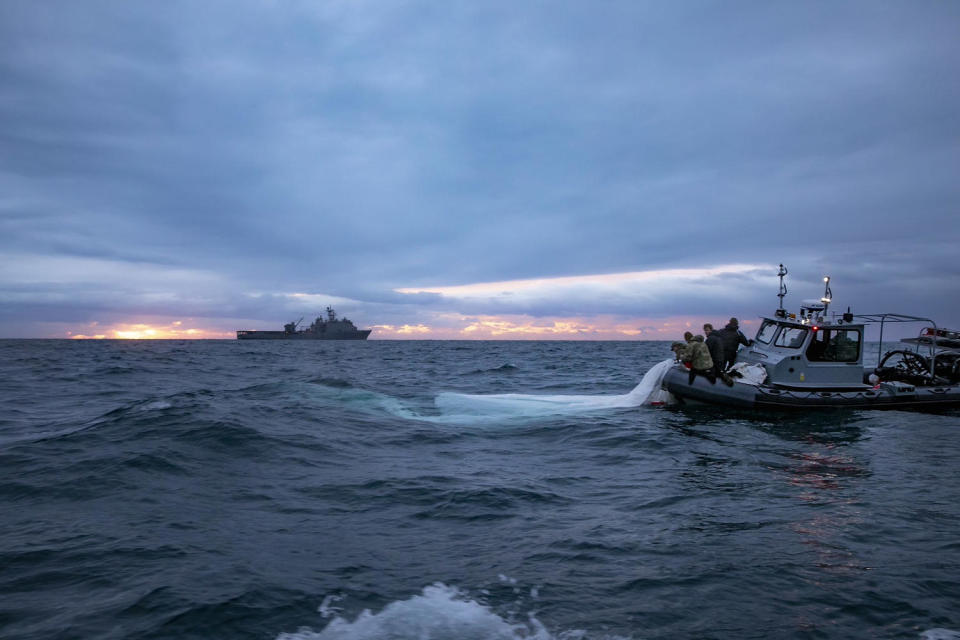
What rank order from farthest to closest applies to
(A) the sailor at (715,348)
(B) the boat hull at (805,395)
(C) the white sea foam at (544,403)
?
(A) the sailor at (715,348)
(C) the white sea foam at (544,403)
(B) the boat hull at (805,395)

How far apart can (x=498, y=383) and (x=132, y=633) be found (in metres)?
23.3

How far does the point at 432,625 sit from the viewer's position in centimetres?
488

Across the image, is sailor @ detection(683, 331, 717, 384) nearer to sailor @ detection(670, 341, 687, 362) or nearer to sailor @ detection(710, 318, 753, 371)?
sailor @ detection(670, 341, 687, 362)

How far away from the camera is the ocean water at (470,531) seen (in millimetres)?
4961

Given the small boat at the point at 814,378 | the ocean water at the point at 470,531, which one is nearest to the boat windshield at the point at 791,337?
the small boat at the point at 814,378

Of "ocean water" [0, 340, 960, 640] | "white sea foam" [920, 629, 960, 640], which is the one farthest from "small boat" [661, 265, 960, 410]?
"white sea foam" [920, 629, 960, 640]

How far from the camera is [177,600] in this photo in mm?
5133

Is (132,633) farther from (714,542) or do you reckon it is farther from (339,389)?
(339,389)

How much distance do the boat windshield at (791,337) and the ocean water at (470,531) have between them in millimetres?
3670

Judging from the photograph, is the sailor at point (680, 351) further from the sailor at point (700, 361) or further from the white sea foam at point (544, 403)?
the white sea foam at point (544, 403)

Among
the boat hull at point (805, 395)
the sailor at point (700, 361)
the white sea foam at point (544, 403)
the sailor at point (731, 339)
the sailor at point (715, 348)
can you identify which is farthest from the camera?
the sailor at point (731, 339)

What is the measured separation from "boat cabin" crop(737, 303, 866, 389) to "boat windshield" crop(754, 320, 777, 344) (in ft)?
2.93

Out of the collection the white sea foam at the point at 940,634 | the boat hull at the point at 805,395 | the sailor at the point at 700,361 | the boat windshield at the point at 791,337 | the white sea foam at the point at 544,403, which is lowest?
the white sea foam at the point at 940,634

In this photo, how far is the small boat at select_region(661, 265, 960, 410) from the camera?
16.6 meters
